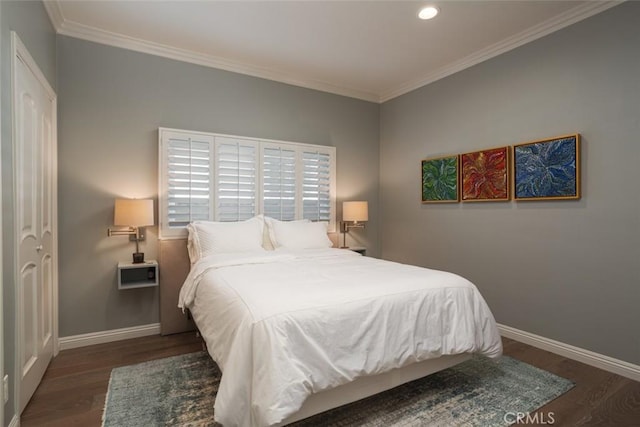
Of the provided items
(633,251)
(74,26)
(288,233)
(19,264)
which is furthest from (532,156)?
(74,26)

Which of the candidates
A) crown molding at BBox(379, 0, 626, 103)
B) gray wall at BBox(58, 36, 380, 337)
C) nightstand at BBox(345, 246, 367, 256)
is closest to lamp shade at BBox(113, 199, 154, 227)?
gray wall at BBox(58, 36, 380, 337)

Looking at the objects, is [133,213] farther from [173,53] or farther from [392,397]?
[392,397]

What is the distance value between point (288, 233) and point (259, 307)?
1.83 m

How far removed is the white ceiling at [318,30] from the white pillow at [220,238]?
177 cm

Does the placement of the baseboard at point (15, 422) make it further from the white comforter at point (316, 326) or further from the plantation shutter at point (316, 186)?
the plantation shutter at point (316, 186)

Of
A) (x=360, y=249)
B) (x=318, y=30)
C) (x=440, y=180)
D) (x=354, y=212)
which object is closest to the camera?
(x=318, y=30)

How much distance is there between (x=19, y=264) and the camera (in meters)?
1.87

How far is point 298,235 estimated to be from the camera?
139 inches

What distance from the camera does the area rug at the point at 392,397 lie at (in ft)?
6.24

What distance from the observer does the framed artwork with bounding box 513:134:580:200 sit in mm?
2697

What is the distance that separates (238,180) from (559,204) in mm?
3069

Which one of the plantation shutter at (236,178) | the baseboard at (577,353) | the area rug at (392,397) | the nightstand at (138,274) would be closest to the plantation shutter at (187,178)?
the plantation shutter at (236,178)

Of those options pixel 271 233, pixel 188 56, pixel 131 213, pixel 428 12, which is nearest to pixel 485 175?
pixel 428 12

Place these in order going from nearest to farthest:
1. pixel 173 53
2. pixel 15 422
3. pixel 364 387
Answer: pixel 15 422, pixel 364 387, pixel 173 53
